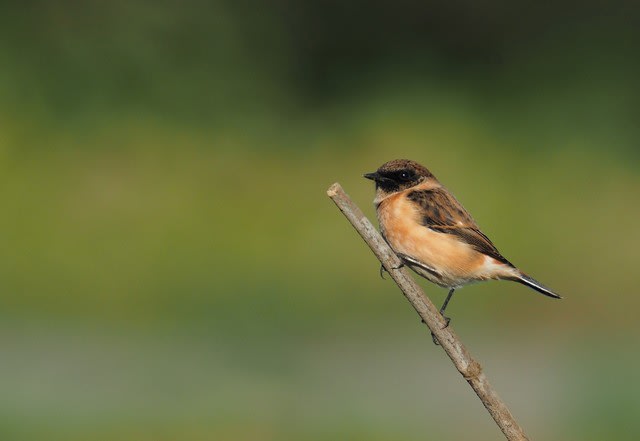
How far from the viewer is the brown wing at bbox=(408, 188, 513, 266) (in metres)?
4.86

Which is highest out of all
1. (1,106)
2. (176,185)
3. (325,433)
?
(1,106)

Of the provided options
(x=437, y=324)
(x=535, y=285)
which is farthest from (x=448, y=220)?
(x=437, y=324)

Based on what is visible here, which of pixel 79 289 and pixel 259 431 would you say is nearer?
pixel 259 431

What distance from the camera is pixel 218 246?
8.68 m

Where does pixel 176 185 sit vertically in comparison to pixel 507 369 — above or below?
above

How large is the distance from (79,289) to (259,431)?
8.71 ft

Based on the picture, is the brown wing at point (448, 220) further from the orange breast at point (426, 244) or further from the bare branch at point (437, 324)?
the bare branch at point (437, 324)

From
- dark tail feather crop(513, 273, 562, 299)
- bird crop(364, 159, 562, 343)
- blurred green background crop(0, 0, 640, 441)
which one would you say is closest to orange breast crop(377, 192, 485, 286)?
bird crop(364, 159, 562, 343)

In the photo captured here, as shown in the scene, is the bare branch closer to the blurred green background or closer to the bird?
the bird

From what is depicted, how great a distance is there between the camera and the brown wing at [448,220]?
486 centimetres

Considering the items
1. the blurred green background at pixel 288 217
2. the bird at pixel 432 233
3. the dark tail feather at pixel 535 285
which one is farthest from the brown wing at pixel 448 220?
the blurred green background at pixel 288 217

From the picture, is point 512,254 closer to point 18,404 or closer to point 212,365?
point 212,365

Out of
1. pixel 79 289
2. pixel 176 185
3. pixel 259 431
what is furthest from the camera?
pixel 176 185

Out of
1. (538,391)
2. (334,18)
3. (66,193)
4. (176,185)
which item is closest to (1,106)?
(66,193)
